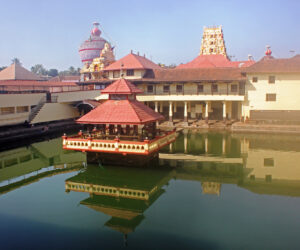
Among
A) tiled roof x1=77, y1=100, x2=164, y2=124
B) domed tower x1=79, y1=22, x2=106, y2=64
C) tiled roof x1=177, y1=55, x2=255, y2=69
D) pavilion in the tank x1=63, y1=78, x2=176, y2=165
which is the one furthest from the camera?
domed tower x1=79, y1=22, x2=106, y2=64

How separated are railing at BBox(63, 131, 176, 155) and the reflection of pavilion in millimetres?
1341

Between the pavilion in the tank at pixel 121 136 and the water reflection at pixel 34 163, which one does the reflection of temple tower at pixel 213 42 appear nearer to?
the water reflection at pixel 34 163

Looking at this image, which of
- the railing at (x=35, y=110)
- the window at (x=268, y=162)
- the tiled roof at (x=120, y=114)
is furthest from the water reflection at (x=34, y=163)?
the window at (x=268, y=162)

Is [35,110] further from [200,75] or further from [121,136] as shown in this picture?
[121,136]

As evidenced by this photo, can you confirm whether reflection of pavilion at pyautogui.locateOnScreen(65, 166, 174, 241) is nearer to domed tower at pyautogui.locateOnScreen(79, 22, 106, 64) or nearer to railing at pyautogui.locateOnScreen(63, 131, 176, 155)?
railing at pyautogui.locateOnScreen(63, 131, 176, 155)

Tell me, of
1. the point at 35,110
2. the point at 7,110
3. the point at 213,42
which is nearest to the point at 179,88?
the point at 35,110

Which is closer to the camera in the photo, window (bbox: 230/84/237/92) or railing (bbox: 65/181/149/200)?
railing (bbox: 65/181/149/200)

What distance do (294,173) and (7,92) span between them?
24.8 m

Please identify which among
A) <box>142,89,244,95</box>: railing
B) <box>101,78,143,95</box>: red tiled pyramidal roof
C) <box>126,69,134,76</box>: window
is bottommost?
<box>101,78,143,95</box>: red tiled pyramidal roof

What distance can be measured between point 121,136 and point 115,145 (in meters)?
0.64

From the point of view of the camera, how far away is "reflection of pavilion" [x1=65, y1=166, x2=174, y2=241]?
10.8 metres

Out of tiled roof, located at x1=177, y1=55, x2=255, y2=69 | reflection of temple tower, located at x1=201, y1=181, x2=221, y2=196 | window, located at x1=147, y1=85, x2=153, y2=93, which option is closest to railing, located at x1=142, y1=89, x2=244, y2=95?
window, located at x1=147, y1=85, x2=153, y2=93

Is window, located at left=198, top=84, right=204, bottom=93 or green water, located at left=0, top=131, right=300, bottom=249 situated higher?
window, located at left=198, top=84, right=204, bottom=93

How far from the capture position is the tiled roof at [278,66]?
29.6m
